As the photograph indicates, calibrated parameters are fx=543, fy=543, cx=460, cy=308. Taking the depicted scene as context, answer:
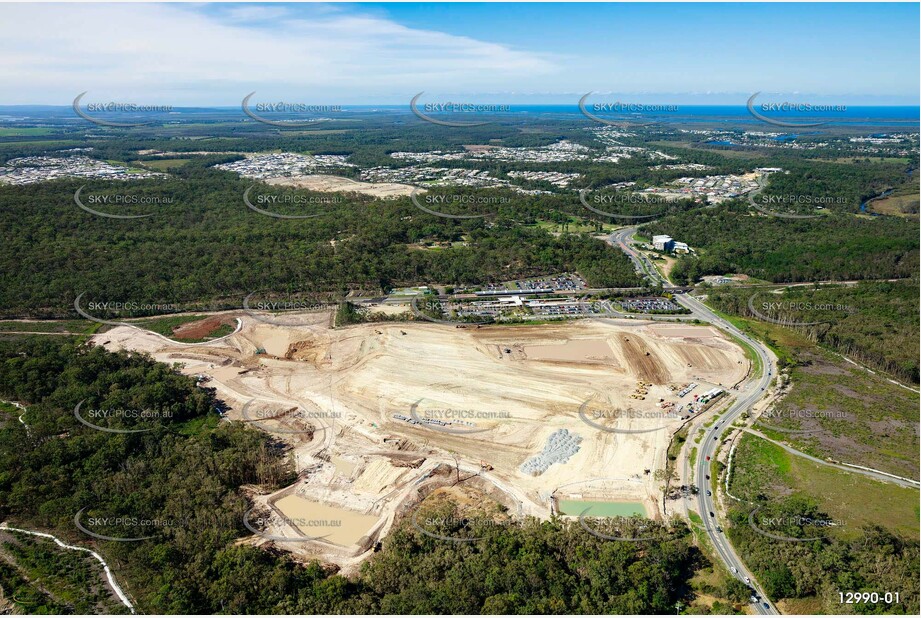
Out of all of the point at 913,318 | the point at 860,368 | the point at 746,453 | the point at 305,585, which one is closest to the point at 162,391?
the point at 305,585

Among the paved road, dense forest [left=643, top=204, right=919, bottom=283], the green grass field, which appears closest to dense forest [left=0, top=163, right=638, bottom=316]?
the paved road

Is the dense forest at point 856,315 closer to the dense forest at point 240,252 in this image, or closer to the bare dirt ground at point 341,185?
the dense forest at point 240,252

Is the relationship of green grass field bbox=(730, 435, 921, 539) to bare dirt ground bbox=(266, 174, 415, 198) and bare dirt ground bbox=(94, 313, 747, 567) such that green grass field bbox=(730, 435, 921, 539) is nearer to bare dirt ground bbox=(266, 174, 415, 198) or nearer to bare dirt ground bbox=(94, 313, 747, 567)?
bare dirt ground bbox=(94, 313, 747, 567)

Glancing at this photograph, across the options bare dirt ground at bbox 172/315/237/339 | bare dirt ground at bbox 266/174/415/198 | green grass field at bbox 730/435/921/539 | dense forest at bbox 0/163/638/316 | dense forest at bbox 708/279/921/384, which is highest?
bare dirt ground at bbox 266/174/415/198

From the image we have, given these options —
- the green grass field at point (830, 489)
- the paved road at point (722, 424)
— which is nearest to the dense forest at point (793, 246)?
the paved road at point (722, 424)

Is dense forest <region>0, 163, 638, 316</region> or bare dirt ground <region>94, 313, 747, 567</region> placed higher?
dense forest <region>0, 163, 638, 316</region>

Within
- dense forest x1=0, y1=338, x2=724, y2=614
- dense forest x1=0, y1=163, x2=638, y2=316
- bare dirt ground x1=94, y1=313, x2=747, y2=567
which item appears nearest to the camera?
dense forest x1=0, y1=338, x2=724, y2=614
